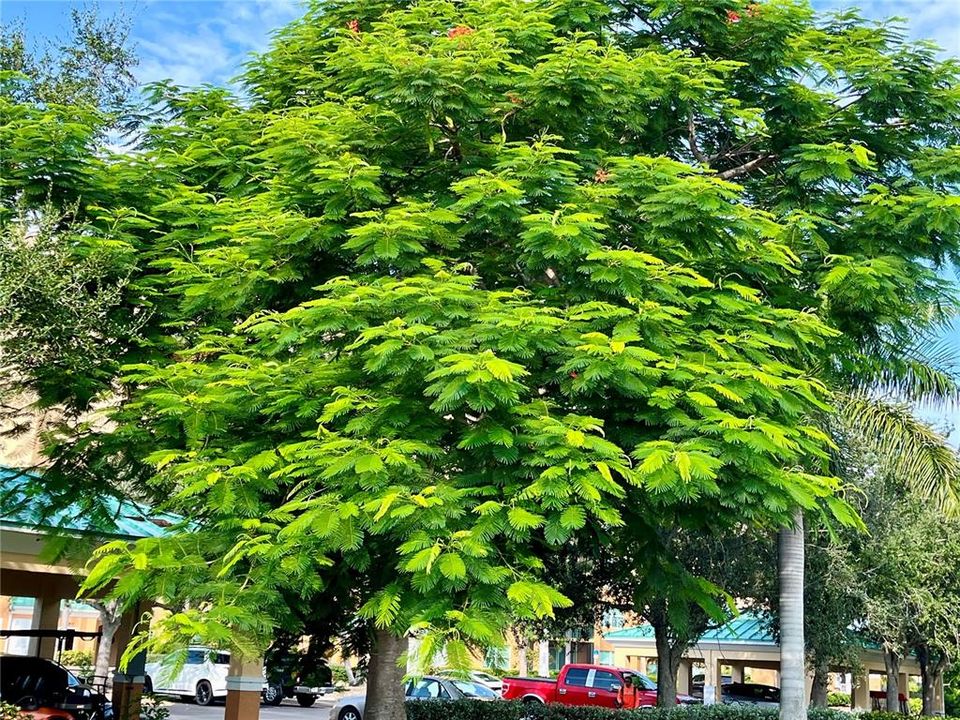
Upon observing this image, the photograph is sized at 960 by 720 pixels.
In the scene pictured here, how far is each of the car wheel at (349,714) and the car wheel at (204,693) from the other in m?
11.5

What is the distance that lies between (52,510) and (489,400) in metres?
6.38

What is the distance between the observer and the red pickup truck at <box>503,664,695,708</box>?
30.6 metres

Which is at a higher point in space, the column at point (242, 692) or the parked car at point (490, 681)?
the column at point (242, 692)

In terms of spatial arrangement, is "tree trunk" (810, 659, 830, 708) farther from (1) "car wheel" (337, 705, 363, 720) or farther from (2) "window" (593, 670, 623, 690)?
(1) "car wheel" (337, 705, 363, 720)

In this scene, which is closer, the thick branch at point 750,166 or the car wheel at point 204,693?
the thick branch at point 750,166

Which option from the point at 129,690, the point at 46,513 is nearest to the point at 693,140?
the point at 46,513

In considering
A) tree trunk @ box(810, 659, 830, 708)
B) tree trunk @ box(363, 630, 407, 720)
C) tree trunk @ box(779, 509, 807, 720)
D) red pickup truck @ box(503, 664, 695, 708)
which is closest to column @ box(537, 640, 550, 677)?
red pickup truck @ box(503, 664, 695, 708)

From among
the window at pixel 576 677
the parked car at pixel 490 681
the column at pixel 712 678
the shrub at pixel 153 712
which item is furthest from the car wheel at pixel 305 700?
the shrub at pixel 153 712

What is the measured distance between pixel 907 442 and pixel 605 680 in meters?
15.9

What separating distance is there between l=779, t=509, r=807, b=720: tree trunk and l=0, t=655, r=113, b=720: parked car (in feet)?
38.2

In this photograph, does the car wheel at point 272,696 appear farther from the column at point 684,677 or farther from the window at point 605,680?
the column at point 684,677

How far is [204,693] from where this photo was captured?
35.1 metres

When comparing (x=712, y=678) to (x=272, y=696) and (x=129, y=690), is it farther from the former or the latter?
(x=129, y=690)

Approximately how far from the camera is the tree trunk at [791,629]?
15719 mm
